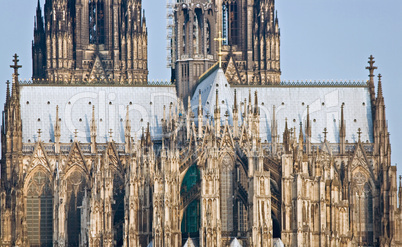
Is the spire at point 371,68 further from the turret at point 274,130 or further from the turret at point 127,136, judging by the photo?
the turret at point 127,136

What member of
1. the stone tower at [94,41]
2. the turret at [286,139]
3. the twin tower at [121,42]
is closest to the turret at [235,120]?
the turret at [286,139]

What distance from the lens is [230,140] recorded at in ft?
408

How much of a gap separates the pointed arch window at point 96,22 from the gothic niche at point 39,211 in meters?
22.4

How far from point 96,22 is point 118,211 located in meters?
28.1

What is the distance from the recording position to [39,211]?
133 m

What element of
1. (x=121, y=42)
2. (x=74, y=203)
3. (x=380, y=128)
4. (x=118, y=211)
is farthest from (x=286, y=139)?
(x=121, y=42)

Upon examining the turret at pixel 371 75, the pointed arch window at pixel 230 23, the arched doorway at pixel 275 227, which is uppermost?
the pointed arch window at pixel 230 23

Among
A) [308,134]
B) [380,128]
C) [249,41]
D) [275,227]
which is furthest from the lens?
[249,41]

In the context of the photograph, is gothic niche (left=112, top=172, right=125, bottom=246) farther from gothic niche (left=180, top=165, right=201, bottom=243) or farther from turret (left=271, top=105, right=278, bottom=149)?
turret (left=271, top=105, right=278, bottom=149)

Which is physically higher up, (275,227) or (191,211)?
(191,211)

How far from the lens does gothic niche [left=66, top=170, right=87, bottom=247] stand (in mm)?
133125

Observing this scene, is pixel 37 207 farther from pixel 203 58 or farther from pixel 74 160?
pixel 203 58

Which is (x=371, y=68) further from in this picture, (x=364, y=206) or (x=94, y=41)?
(x=94, y=41)

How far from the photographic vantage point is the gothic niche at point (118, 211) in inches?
4946
